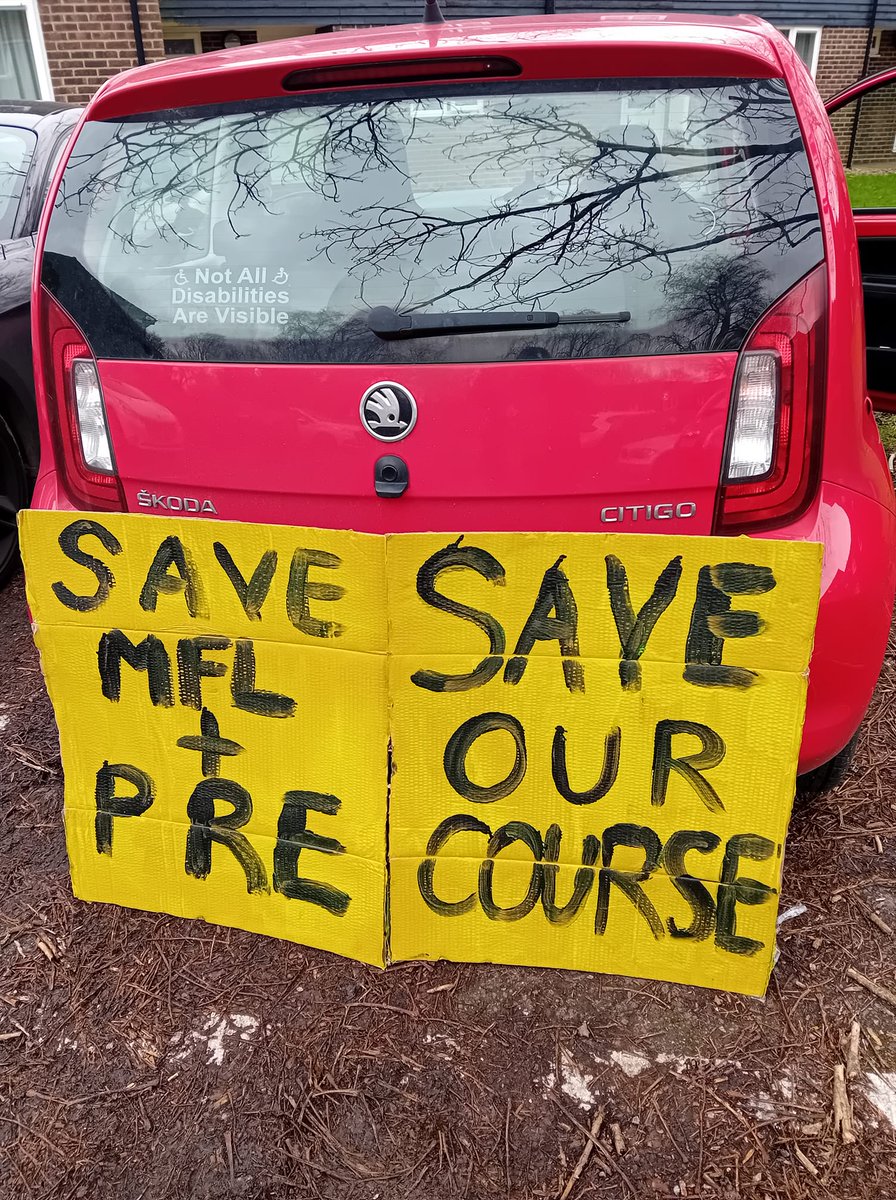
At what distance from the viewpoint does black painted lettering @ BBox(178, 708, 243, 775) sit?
2.06 m

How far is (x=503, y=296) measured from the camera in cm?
181

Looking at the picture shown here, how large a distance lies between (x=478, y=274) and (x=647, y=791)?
3.53 feet

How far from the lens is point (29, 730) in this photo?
3.09m

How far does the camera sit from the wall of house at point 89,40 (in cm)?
942

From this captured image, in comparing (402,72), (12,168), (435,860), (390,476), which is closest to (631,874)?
(435,860)

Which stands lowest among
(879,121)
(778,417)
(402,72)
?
(879,121)

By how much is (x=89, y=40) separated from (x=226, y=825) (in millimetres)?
10190

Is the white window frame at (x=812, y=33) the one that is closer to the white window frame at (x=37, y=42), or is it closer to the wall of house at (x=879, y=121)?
the wall of house at (x=879, y=121)

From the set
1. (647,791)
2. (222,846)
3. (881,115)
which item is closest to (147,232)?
(222,846)

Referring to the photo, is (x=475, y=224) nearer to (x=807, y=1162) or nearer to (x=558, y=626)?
(x=558, y=626)

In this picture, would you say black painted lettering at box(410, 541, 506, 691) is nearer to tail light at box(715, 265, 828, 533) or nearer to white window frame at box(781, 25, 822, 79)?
tail light at box(715, 265, 828, 533)

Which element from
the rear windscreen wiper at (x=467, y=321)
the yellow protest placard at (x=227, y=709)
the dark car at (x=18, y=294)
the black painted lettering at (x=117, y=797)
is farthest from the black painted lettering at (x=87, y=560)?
the dark car at (x=18, y=294)

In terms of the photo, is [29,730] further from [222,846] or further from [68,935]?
[222,846]

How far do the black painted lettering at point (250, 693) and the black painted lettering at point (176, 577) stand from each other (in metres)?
0.11
